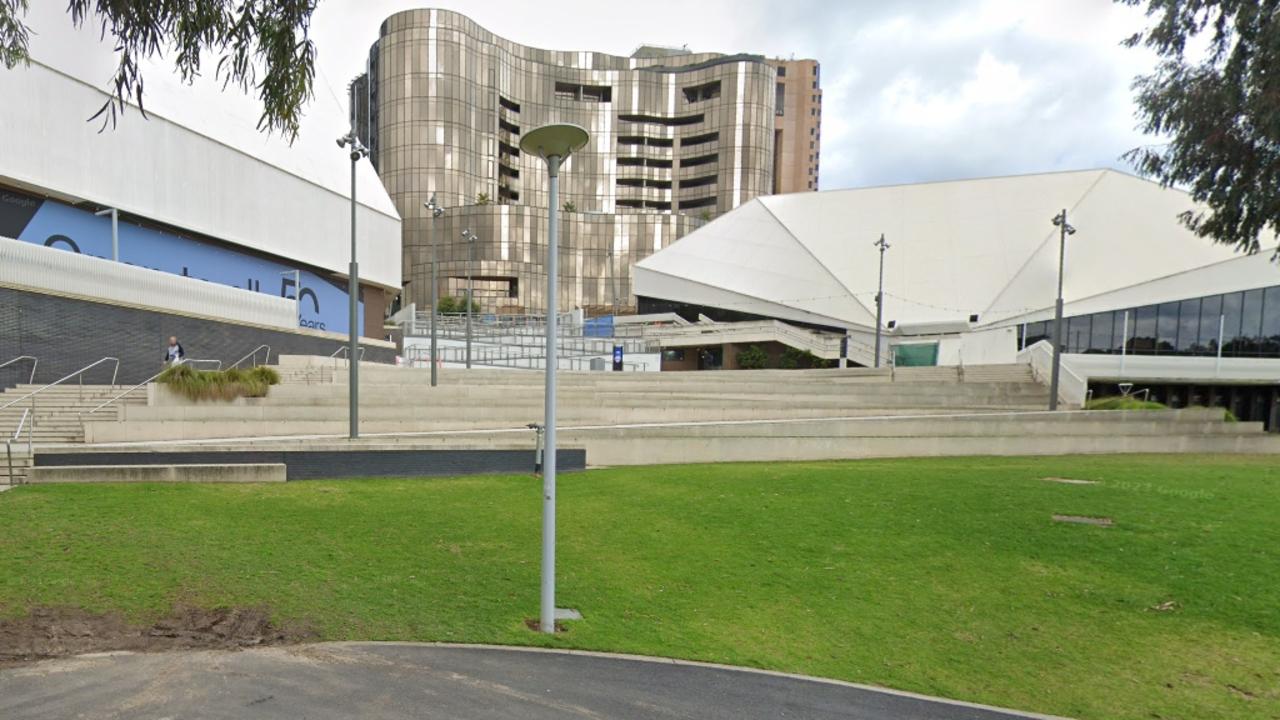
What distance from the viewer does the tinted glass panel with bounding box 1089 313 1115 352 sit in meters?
34.8

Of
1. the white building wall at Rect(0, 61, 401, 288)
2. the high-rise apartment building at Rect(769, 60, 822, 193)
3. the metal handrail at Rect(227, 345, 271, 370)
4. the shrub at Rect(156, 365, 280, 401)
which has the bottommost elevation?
the shrub at Rect(156, 365, 280, 401)

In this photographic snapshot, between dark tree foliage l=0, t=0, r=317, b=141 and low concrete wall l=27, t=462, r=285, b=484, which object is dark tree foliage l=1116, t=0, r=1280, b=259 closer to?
dark tree foliage l=0, t=0, r=317, b=141

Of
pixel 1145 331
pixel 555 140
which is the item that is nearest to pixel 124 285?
pixel 555 140

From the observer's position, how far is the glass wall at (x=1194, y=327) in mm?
33562

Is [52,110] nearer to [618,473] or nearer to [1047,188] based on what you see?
[618,473]

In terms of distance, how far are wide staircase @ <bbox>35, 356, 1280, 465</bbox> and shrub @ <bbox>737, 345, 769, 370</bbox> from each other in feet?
65.6

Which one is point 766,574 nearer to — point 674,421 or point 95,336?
point 674,421

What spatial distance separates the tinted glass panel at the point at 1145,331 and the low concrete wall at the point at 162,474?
41.0m

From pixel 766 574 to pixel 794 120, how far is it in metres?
129

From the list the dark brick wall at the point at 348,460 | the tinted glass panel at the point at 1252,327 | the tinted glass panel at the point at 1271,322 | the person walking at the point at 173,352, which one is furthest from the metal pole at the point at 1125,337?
the person walking at the point at 173,352

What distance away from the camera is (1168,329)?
3419cm

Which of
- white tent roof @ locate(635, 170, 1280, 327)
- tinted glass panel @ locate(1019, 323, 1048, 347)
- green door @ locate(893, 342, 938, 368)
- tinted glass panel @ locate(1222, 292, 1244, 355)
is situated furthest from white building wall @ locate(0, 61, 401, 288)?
tinted glass panel @ locate(1222, 292, 1244, 355)

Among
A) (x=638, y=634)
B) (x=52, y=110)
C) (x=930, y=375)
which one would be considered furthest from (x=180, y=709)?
(x=930, y=375)

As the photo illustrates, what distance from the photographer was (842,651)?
5664 mm
